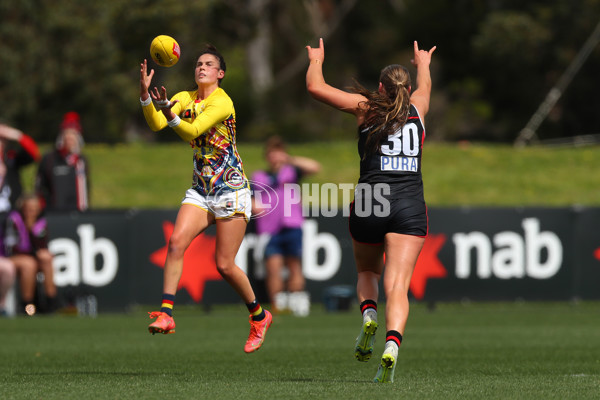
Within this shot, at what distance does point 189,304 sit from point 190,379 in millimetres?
8469

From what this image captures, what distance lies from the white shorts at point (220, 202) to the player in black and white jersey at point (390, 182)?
1.16 meters

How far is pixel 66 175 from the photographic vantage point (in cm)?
1644

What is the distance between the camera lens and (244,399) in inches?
257

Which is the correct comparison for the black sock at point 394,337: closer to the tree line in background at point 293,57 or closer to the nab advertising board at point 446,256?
the nab advertising board at point 446,256

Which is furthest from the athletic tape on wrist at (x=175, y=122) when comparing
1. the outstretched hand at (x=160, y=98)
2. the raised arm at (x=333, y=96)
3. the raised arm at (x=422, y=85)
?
the raised arm at (x=422, y=85)

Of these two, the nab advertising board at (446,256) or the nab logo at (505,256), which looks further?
the nab logo at (505,256)

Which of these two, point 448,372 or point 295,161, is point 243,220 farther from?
point 295,161

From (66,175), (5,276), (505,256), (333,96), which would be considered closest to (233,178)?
(333,96)

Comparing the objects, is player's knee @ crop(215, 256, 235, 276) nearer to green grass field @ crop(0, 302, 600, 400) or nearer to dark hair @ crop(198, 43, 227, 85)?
green grass field @ crop(0, 302, 600, 400)

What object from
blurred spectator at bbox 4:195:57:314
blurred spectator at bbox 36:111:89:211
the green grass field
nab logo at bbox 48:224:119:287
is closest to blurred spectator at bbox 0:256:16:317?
blurred spectator at bbox 4:195:57:314

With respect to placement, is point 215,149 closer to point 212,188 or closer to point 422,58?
point 212,188

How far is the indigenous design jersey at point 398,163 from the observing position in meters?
7.53

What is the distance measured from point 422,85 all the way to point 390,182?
865mm

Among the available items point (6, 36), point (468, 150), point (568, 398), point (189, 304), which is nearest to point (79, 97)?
point (6, 36)
